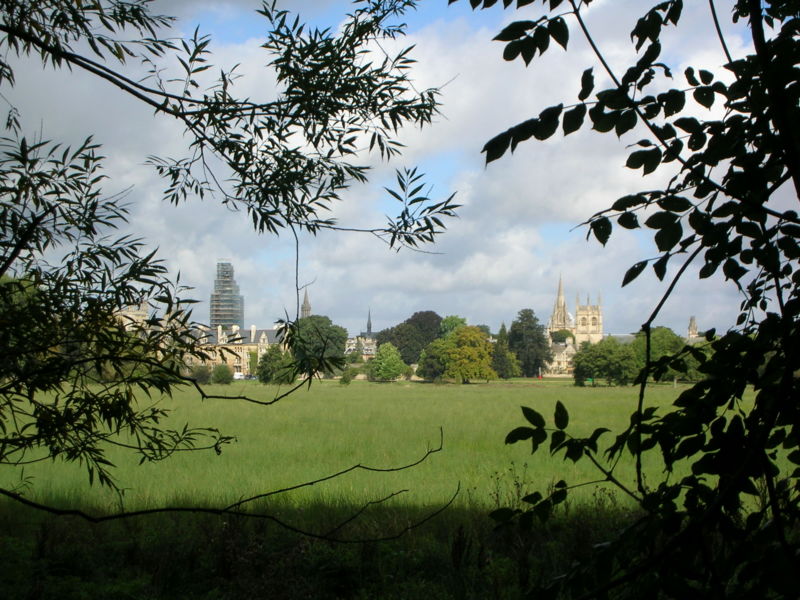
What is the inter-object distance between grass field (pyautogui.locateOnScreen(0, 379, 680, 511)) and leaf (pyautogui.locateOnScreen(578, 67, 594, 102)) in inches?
118

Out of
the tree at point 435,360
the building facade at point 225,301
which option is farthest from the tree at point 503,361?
the building facade at point 225,301

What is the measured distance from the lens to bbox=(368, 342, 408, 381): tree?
6900 cm

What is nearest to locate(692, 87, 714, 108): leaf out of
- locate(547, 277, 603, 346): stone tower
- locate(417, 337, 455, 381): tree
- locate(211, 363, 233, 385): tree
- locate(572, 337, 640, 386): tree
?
locate(211, 363, 233, 385): tree

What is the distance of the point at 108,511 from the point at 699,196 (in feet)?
26.6

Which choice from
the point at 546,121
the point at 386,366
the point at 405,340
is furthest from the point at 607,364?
the point at 546,121

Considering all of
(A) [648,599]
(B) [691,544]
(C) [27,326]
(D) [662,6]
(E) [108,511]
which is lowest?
(E) [108,511]

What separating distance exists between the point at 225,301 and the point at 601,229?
12.0ft

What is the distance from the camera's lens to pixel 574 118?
1.31m

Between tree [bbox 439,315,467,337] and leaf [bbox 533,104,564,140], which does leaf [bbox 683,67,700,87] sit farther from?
tree [bbox 439,315,467,337]

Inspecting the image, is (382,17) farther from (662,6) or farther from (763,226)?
(763,226)

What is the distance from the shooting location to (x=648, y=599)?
4.23 ft

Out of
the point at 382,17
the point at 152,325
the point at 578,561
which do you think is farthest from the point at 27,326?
the point at 578,561

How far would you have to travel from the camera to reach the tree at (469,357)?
6456 cm

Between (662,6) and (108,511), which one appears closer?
(662,6)
